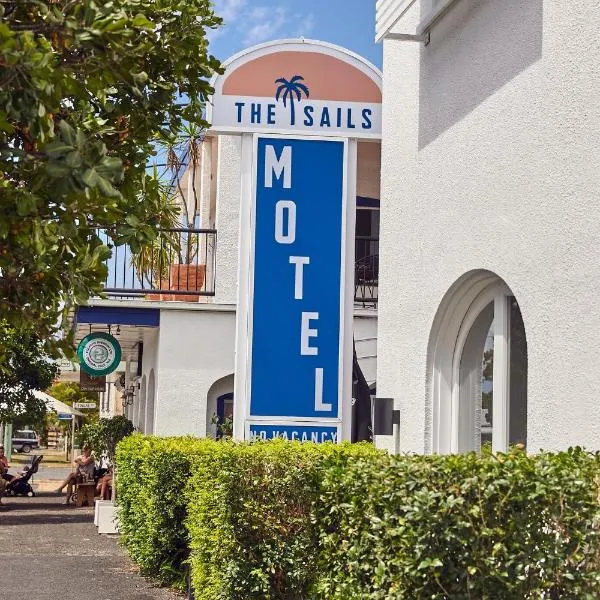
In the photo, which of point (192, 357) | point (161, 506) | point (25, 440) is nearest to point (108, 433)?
point (192, 357)

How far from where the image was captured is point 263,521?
8203mm

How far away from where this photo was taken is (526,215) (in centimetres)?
668

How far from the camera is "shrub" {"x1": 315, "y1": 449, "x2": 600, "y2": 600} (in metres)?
4.66

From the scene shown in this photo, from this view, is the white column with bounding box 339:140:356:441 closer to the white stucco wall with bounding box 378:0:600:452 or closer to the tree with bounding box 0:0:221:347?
the white stucco wall with bounding box 378:0:600:452

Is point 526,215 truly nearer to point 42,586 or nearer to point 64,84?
point 64,84

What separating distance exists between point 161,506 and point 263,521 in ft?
12.4

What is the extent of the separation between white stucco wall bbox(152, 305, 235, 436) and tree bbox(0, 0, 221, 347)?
44.1ft

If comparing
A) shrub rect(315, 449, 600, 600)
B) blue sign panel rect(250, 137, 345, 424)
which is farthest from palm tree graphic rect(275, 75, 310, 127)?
shrub rect(315, 449, 600, 600)

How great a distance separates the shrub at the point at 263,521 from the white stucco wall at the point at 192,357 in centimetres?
1031

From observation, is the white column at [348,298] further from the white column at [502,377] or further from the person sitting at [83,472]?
the person sitting at [83,472]

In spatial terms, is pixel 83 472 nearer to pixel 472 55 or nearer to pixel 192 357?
pixel 192 357

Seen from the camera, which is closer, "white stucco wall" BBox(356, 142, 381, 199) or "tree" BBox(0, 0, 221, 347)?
"tree" BBox(0, 0, 221, 347)

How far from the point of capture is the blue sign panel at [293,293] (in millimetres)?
10602

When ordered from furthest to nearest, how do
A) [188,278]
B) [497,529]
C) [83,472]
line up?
[83,472]
[188,278]
[497,529]
